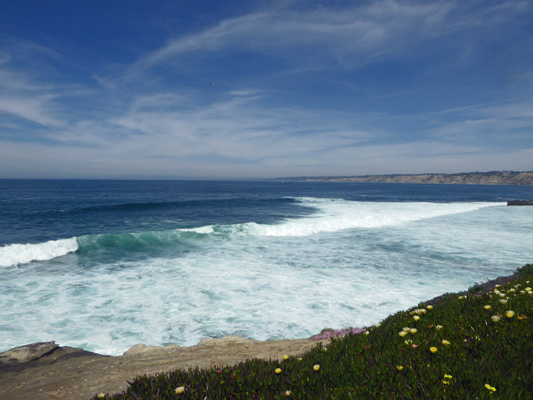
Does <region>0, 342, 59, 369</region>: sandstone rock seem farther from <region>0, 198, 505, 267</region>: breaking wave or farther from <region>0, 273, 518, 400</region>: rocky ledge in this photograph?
<region>0, 198, 505, 267</region>: breaking wave

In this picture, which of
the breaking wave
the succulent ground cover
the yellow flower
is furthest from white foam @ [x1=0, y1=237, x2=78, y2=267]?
the yellow flower

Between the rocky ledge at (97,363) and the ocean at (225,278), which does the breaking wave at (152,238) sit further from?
the rocky ledge at (97,363)

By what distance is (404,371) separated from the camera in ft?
10.5

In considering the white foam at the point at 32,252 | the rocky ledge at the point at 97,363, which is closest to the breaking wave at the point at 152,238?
the white foam at the point at 32,252

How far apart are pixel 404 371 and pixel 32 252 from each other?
70.5 ft

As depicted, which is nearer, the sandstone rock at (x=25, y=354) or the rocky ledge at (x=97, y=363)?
the rocky ledge at (x=97, y=363)

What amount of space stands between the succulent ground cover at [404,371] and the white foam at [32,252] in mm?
17967

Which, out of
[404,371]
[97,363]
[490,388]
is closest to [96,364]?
[97,363]

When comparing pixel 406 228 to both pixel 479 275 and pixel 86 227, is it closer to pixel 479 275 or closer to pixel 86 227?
pixel 479 275

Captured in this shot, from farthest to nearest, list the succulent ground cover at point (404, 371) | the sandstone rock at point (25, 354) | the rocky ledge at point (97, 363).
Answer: the sandstone rock at point (25, 354), the rocky ledge at point (97, 363), the succulent ground cover at point (404, 371)

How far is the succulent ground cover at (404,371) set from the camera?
2760mm

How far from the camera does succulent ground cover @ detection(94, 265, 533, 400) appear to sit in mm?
2760

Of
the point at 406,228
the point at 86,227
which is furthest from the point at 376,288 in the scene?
the point at 86,227

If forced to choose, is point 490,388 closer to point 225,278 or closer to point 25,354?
point 25,354
